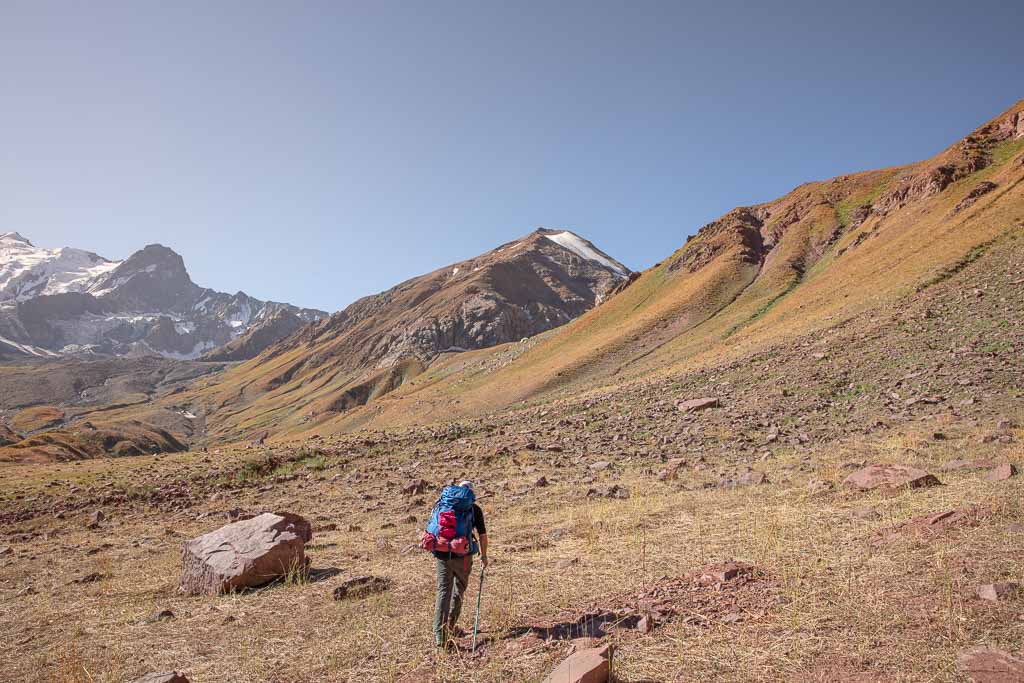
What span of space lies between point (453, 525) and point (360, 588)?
3677mm

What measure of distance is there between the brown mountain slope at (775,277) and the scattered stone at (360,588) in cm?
2926

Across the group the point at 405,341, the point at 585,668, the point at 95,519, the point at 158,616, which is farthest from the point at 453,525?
the point at 405,341

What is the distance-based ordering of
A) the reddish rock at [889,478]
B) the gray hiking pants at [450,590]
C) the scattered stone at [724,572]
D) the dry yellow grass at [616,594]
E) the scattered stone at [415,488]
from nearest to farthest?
1. the dry yellow grass at [616,594]
2. the gray hiking pants at [450,590]
3. the scattered stone at [724,572]
4. the reddish rock at [889,478]
5. the scattered stone at [415,488]

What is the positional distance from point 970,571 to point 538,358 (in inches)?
2469

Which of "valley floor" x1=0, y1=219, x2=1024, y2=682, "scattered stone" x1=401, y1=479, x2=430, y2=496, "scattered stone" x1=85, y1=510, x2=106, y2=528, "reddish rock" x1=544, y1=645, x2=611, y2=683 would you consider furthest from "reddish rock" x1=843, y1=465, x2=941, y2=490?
"scattered stone" x1=85, y1=510, x2=106, y2=528

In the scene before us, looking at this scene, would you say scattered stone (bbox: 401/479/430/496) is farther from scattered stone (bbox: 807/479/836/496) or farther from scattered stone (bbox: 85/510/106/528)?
scattered stone (bbox: 807/479/836/496)

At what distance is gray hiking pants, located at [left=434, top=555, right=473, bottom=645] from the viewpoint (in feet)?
24.7

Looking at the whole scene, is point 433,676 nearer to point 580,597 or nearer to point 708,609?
point 580,597

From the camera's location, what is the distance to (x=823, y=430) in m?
19.2

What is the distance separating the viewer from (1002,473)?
11055mm

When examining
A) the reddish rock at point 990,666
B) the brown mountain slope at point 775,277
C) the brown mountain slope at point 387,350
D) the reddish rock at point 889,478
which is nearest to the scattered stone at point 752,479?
the reddish rock at point 889,478

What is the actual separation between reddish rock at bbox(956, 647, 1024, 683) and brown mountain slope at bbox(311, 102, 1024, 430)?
100 feet

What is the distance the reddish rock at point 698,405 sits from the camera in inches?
992

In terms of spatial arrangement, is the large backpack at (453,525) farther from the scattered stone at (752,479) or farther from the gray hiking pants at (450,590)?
the scattered stone at (752,479)
